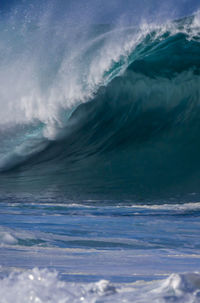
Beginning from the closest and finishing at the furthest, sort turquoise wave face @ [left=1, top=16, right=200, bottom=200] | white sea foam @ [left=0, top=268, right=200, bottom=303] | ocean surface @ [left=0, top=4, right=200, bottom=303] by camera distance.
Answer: white sea foam @ [left=0, top=268, right=200, bottom=303], ocean surface @ [left=0, top=4, right=200, bottom=303], turquoise wave face @ [left=1, top=16, right=200, bottom=200]

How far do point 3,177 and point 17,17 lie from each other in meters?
5.05

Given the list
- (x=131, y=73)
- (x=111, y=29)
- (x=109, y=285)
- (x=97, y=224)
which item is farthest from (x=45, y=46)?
(x=109, y=285)

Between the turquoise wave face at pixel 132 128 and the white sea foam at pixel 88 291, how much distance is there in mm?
4448

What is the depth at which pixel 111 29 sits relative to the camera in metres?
9.38

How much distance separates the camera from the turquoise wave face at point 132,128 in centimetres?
727

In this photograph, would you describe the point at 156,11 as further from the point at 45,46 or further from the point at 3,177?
the point at 3,177

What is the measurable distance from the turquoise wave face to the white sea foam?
4.45m

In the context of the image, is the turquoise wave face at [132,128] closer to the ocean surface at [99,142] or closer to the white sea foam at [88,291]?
the ocean surface at [99,142]

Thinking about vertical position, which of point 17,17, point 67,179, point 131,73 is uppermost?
point 17,17

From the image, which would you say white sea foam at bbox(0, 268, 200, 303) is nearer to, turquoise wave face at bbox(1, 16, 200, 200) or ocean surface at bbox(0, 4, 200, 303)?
ocean surface at bbox(0, 4, 200, 303)

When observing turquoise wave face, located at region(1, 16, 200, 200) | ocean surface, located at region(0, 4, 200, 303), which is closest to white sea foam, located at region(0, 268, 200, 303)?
ocean surface, located at region(0, 4, 200, 303)

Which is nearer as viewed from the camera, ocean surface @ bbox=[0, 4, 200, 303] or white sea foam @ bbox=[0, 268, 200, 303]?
white sea foam @ bbox=[0, 268, 200, 303]

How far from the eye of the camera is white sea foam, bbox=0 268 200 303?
83.0 inches

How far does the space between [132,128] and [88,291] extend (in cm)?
638
